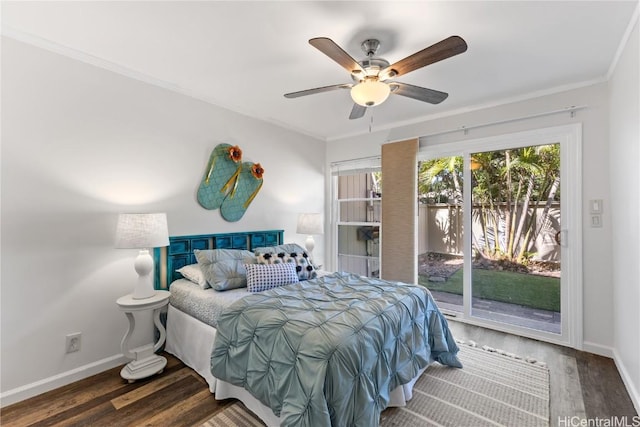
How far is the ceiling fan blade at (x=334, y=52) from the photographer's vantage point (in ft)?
5.11

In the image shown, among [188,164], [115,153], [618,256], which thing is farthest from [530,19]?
[115,153]

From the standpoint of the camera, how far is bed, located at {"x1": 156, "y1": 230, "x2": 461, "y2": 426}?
4.75 ft

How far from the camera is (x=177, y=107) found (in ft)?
9.44

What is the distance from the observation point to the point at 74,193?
226 centimetres

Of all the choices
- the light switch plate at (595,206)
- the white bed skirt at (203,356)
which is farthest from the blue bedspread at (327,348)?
the light switch plate at (595,206)

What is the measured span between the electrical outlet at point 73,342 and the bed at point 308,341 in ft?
2.12

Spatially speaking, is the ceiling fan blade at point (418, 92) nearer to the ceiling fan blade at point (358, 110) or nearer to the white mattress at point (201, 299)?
the ceiling fan blade at point (358, 110)

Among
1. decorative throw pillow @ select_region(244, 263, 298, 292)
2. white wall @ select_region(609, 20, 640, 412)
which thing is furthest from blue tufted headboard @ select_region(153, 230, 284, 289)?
white wall @ select_region(609, 20, 640, 412)

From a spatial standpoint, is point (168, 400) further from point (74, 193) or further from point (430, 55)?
point (430, 55)

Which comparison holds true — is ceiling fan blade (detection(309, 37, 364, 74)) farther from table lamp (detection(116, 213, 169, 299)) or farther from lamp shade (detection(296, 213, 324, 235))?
lamp shade (detection(296, 213, 324, 235))

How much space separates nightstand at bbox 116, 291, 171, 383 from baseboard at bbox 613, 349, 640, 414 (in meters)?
3.43

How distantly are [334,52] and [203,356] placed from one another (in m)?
2.38

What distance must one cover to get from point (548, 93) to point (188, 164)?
3.75 meters

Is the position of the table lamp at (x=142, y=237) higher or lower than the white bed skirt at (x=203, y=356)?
higher
